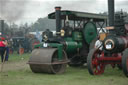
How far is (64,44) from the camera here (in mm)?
8102

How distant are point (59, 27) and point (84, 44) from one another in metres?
1.36

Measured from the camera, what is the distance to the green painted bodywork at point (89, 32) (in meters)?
9.12

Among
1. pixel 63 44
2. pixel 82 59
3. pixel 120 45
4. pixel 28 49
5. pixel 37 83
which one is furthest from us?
pixel 28 49

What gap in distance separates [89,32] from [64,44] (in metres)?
1.52

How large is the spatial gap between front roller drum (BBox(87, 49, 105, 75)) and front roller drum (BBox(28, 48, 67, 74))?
964 millimetres

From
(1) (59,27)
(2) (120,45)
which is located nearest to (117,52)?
(2) (120,45)

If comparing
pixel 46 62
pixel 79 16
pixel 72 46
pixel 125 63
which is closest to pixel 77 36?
pixel 72 46

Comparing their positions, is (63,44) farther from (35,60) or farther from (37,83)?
(37,83)

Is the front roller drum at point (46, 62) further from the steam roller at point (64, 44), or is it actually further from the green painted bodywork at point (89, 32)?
the green painted bodywork at point (89, 32)

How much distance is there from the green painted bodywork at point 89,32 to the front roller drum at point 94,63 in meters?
2.07

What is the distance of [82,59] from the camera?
9.15 metres

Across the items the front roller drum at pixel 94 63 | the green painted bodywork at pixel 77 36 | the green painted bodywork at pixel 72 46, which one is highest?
the green painted bodywork at pixel 77 36

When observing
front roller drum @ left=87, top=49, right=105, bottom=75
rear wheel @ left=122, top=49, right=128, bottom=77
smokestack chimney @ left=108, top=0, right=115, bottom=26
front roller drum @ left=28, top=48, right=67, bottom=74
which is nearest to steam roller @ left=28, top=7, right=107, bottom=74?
front roller drum @ left=28, top=48, right=67, bottom=74

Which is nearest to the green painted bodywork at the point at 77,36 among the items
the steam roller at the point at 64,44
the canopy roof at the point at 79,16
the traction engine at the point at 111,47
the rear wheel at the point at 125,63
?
the steam roller at the point at 64,44
